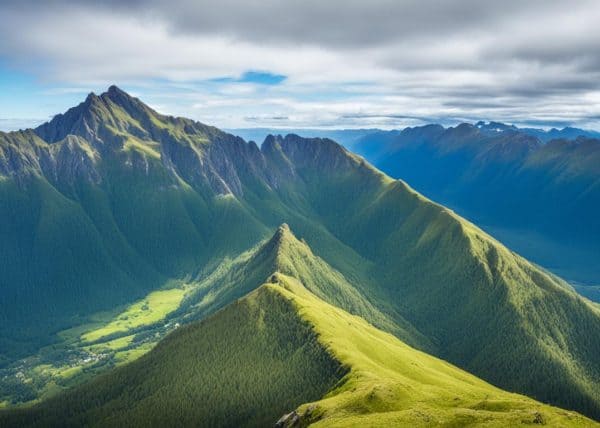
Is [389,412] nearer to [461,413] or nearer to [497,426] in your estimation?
[461,413]

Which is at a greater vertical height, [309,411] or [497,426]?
[497,426]

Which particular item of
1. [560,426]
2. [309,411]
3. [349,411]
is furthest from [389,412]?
[560,426]

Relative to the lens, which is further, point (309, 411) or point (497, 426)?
point (309, 411)

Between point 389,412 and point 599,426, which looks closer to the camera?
point 599,426

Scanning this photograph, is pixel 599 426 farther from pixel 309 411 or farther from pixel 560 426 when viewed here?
pixel 309 411

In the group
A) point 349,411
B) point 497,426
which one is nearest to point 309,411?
point 349,411

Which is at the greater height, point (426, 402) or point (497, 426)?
point (497, 426)

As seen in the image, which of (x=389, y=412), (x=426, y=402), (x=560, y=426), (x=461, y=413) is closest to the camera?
(x=560, y=426)

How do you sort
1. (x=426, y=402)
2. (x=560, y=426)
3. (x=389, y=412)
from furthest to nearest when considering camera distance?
(x=426, y=402), (x=389, y=412), (x=560, y=426)

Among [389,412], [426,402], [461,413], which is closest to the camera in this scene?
[461,413]
